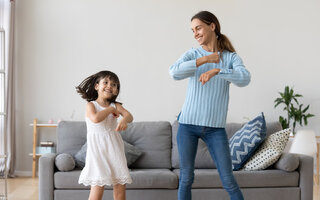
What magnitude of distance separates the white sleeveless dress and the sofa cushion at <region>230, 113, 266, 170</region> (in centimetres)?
120

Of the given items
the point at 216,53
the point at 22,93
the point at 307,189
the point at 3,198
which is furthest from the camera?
the point at 22,93

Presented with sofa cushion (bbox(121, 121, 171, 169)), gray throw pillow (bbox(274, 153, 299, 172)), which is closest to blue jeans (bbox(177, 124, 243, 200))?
gray throw pillow (bbox(274, 153, 299, 172))

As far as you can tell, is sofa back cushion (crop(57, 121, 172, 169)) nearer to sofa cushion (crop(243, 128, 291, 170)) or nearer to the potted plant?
sofa cushion (crop(243, 128, 291, 170))

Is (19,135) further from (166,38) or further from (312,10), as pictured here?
(312,10)

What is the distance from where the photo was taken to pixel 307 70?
6086 millimetres

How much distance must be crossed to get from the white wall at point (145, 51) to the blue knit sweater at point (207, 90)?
340 cm

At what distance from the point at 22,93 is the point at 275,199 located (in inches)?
149

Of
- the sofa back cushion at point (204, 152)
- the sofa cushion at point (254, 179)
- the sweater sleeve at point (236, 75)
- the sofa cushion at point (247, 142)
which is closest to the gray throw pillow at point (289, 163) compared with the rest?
the sofa cushion at point (254, 179)

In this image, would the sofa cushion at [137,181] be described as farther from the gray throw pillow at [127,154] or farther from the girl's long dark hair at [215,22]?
the girl's long dark hair at [215,22]

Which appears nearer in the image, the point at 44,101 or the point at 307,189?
the point at 307,189

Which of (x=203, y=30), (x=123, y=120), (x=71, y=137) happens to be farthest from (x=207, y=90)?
(x=71, y=137)

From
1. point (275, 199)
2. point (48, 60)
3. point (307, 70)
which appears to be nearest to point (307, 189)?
point (275, 199)

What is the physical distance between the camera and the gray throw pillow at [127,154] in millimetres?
3529

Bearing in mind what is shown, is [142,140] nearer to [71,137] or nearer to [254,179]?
[71,137]
